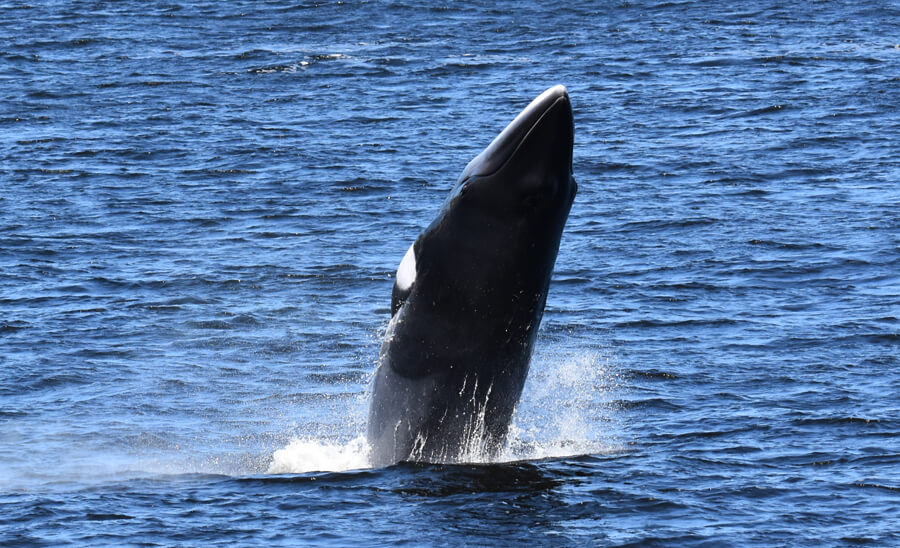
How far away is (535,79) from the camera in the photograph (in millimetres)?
54531

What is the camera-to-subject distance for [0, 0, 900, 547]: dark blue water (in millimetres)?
17609

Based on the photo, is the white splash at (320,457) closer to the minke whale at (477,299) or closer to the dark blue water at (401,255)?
the dark blue water at (401,255)

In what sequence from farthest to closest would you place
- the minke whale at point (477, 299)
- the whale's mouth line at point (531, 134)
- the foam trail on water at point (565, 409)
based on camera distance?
the foam trail on water at point (565, 409)
the minke whale at point (477, 299)
the whale's mouth line at point (531, 134)

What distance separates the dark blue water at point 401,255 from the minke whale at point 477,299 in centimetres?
62

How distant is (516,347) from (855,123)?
104 feet

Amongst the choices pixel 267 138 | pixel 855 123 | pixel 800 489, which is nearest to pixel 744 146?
pixel 855 123

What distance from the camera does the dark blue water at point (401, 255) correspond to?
1761 centimetres

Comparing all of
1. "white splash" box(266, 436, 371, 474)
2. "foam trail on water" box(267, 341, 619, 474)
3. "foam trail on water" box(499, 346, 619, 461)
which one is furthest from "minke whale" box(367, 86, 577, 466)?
"foam trail on water" box(499, 346, 619, 461)

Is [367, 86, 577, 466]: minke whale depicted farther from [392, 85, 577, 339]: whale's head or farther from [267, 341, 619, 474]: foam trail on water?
[267, 341, 619, 474]: foam trail on water

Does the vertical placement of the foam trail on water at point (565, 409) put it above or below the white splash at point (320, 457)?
below

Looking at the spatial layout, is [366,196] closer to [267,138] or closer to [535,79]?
[267,138]

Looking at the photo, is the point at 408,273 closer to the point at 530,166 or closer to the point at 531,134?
the point at 530,166

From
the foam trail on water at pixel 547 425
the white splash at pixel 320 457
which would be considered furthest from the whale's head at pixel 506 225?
the white splash at pixel 320 457

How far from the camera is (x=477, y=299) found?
16.6 metres
